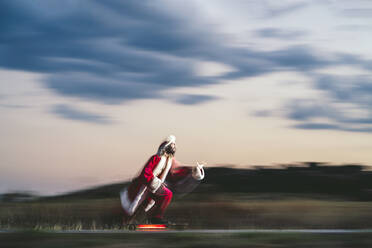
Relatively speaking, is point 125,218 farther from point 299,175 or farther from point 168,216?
point 299,175

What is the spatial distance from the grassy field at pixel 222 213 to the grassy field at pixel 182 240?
3.01 m

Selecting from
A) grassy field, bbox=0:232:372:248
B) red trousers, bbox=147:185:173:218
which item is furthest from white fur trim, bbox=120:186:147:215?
grassy field, bbox=0:232:372:248

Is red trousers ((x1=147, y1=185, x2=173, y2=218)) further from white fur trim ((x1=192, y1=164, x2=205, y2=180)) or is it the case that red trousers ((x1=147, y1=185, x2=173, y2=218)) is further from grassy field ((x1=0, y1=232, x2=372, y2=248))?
grassy field ((x1=0, y1=232, x2=372, y2=248))

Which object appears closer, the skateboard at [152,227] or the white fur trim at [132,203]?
the skateboard at [152,227]

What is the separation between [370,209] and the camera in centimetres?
1317

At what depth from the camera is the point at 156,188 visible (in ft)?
32.7

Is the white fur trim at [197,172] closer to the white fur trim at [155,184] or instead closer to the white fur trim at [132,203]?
the white fur trim at [155,184]

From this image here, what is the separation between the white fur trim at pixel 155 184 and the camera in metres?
9.91

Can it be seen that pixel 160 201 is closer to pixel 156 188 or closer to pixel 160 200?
pixel 160 200

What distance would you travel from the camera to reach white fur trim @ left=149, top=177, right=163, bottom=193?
9.91 meters

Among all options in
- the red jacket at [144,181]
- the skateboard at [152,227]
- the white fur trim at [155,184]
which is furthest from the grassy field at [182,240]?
the red jacket at [144,181]

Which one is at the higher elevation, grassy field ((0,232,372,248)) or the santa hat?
the santa hat

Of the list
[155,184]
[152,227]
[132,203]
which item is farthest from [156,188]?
[152,227]

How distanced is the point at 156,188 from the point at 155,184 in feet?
0.31
